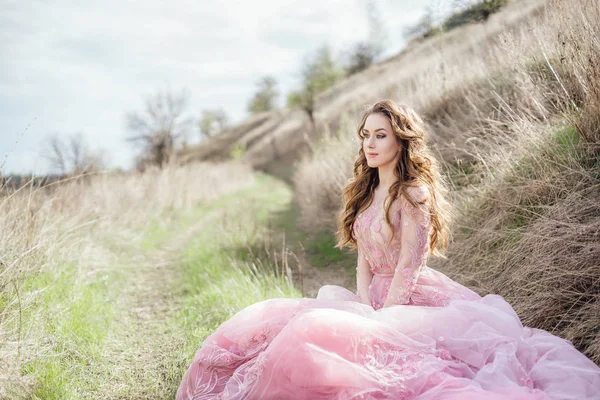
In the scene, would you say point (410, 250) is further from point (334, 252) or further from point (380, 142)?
point (334, 252)

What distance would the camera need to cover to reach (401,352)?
216 centimetres

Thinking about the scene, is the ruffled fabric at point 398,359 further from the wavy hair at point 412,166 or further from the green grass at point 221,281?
the green grass at point 221,281

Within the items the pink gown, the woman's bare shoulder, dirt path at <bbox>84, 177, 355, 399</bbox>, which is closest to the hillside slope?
dirt path at <bbox>84, 177, 355, 399</bbox>

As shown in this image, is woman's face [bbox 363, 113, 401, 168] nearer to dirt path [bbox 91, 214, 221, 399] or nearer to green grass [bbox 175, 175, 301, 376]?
green grass [bbox 175, 175, 301, 376]

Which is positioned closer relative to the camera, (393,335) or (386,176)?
(393,335)

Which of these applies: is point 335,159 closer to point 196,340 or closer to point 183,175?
point 196,340

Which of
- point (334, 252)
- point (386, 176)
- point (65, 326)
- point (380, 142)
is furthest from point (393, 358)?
point (334, 252)

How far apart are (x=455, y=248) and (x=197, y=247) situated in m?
4.40

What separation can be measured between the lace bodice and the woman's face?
0.28 m

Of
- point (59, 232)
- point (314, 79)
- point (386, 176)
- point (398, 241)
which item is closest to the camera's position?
point (398, 241)

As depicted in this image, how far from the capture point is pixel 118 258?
657 centimetres

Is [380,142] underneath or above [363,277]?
above

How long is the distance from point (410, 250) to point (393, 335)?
2.01 ft

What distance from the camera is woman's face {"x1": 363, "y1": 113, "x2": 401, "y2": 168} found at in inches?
112
